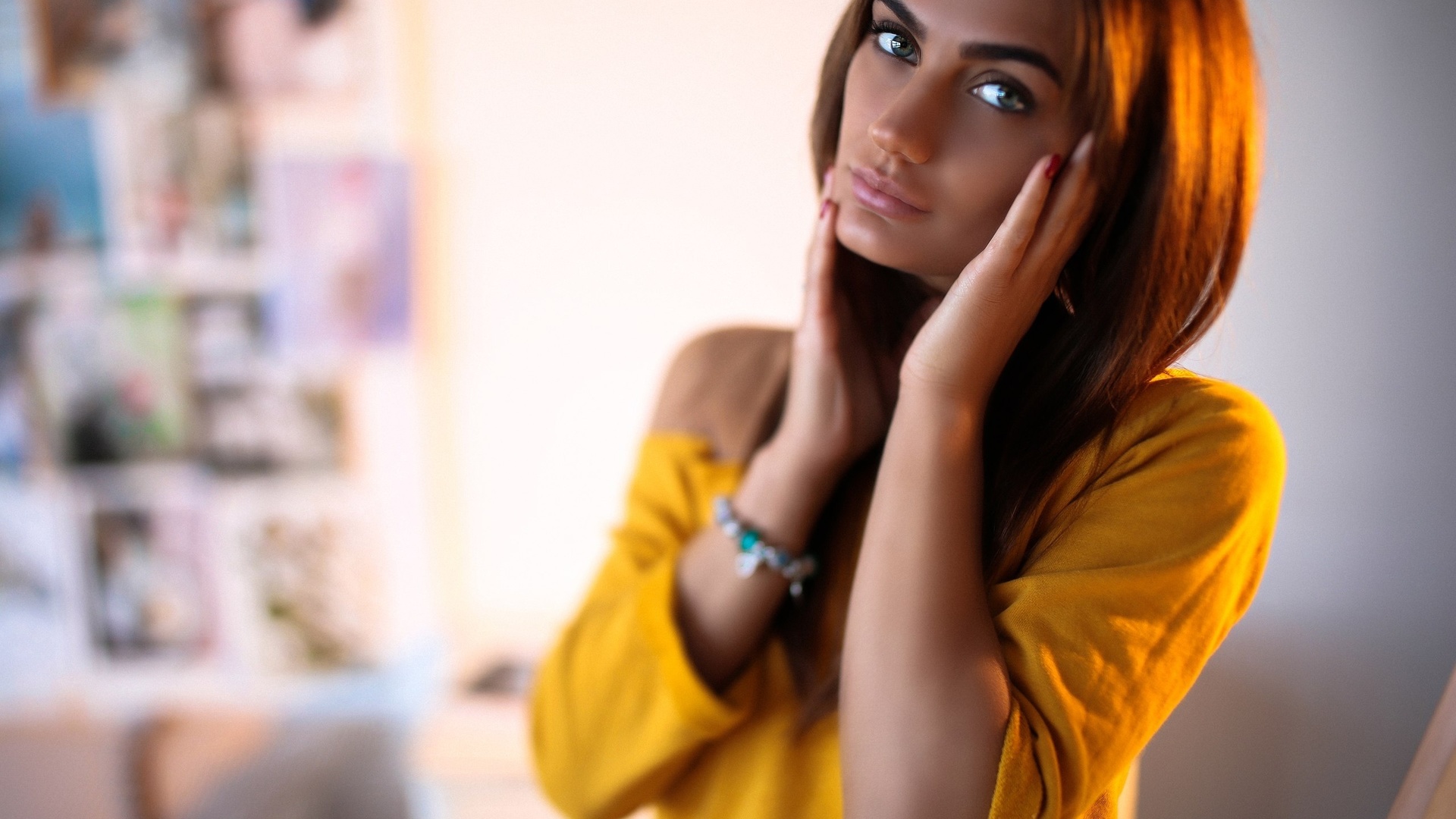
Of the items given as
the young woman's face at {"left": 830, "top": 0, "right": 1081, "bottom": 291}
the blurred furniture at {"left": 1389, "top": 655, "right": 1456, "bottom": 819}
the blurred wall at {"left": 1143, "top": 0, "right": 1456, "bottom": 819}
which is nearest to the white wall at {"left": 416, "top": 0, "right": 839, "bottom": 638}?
the young woman's face at {"left": 830, "top": 0, "right": 1081, "bottom": 291}

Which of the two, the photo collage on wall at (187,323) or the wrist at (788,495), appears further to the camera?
the photo collage on wall at (187,323)

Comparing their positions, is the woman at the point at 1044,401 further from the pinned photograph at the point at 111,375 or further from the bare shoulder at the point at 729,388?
the pinned photograph at the point at 111,375

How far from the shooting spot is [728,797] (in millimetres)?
604

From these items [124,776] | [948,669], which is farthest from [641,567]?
[124,776]

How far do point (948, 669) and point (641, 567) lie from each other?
31cm

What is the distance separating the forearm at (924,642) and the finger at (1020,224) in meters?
0.07

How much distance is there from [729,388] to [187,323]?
91cm

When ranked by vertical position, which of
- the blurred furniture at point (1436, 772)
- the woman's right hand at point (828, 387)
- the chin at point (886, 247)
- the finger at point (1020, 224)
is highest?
the finger at point (1020, 224)

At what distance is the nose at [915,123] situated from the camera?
0.44 meters

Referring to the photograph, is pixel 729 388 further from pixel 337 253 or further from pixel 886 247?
pixel 337 253

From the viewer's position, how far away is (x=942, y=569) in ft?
1.45

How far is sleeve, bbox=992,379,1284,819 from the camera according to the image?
0.42m

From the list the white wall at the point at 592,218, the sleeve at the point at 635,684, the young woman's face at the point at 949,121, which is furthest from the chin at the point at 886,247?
the white wall at the point at 592,218

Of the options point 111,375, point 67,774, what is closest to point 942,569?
point 111,375
